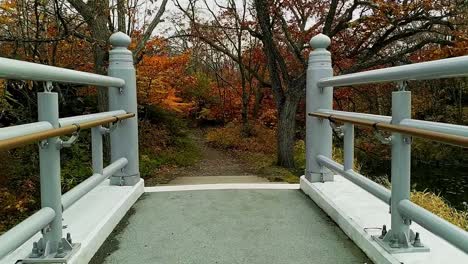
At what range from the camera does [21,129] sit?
1.41 meters

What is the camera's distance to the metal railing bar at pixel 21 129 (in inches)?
51.1

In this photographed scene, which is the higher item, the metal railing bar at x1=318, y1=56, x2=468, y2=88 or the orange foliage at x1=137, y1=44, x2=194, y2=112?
the orange foliage at x1=137, y1=44, x2=194, y2=112

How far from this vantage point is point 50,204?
170 centimetres

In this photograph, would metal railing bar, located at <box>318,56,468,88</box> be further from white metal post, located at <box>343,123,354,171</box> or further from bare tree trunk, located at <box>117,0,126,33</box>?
bare tree trunk, located at <box>117,0,126,33</box>

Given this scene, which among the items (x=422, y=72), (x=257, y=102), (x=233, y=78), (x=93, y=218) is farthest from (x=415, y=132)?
(x=233, y=78)

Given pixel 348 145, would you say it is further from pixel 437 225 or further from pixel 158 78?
pixel 158 78

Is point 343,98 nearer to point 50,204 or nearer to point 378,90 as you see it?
point 378,90

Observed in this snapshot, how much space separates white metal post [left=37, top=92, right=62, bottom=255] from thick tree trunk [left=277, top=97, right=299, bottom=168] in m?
8.27

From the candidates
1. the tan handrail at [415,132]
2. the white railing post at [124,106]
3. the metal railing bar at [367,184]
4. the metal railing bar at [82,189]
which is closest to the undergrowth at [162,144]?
the white railing post at [124,106]

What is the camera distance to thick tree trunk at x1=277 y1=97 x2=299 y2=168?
976cm

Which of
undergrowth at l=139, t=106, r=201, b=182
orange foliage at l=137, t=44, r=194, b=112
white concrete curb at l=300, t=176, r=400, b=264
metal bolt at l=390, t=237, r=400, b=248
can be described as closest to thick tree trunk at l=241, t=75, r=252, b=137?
undergrowth at l=139, t=106, r=201, b=182

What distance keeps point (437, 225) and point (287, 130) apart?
849cm

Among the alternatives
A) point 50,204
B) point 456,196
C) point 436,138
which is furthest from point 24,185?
point 456,196

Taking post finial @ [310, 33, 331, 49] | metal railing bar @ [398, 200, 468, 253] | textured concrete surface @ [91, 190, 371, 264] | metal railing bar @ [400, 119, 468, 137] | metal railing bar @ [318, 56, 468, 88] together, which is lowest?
textured concrete surface @ [91, 190, 371, 264]
